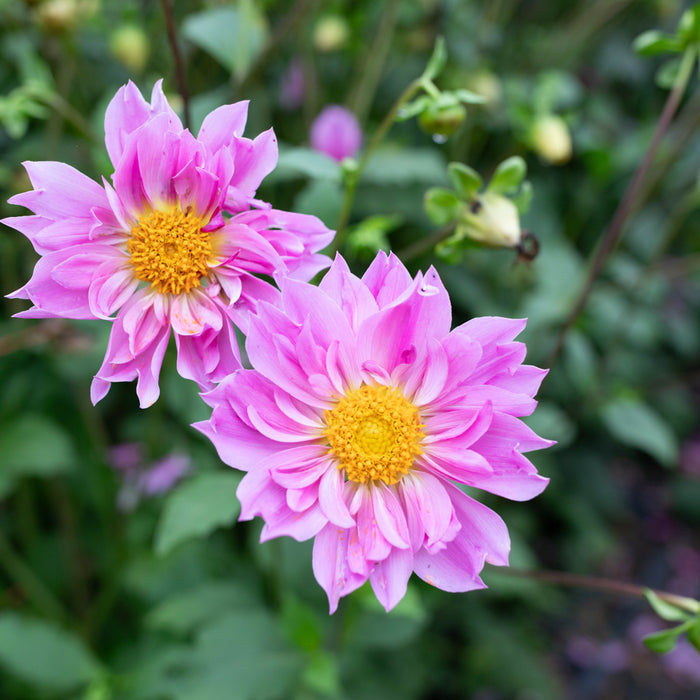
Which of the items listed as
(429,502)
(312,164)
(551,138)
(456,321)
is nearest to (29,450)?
A: (312,164)

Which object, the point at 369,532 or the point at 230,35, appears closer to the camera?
the point at 369,532

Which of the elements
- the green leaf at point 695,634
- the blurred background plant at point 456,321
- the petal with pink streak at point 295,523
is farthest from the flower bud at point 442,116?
the green leaf at point 695,634

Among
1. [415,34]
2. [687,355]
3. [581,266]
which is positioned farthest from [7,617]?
[687,355]

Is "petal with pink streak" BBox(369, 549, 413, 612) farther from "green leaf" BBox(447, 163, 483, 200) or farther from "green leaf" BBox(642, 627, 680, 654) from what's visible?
"green leaf" BBox(447, 163, 483, 200)

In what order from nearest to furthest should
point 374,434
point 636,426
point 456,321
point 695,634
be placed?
point 374,434 → point 695,634 → point 636,426 → point 456,321

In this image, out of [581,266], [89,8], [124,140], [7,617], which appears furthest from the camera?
[581,266]

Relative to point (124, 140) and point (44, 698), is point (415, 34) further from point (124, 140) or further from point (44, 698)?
point (44, 698)

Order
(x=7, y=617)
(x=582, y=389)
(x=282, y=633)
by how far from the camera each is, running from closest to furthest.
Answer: (x=282, y=633)
(x=7, y=617)
(x=582, y=389)

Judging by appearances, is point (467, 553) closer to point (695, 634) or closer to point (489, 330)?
point (489, 330)
